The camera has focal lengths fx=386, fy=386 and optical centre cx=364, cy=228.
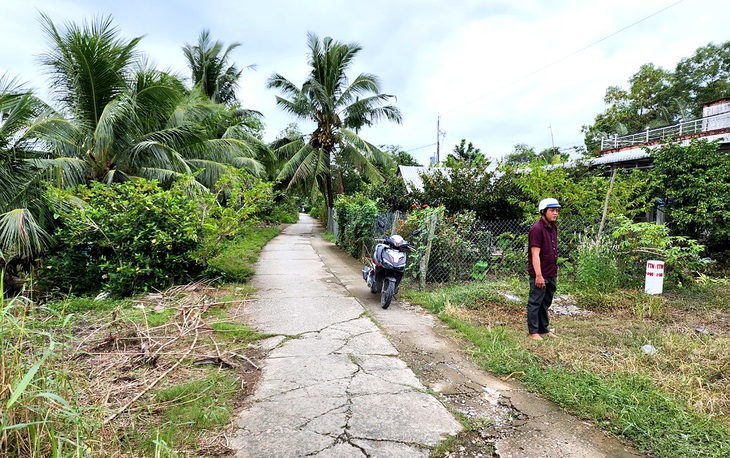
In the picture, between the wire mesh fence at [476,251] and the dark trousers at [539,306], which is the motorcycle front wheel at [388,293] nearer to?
the wire mesh fence at [476,251]

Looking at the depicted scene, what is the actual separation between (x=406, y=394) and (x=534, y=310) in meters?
2.06

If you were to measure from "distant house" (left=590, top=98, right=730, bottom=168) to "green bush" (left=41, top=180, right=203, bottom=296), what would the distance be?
30.7 ft

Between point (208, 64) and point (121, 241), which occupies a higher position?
point (208, 64)

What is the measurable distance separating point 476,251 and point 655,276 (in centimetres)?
263

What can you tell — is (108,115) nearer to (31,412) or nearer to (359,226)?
(359,226)

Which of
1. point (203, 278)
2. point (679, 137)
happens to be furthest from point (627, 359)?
point (679, 137)

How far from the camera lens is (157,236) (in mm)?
6148

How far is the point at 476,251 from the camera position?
701 centimetres

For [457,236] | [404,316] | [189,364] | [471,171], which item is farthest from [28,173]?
[471,171]

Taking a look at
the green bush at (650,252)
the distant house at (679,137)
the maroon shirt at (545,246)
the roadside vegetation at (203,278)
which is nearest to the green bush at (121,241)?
the roadside vegetation at (203,278)

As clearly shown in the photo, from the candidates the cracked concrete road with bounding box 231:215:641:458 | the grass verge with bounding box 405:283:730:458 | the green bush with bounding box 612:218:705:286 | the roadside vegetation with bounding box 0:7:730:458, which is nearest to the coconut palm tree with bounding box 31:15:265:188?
the roadside vegetation with bounding box 0:7:730:458

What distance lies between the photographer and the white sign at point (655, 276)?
5648mm

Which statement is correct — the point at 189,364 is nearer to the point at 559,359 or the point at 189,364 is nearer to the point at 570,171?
the point at 559,359

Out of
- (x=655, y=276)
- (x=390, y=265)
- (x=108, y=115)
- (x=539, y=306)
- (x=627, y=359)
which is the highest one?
(x=108, y=115)
